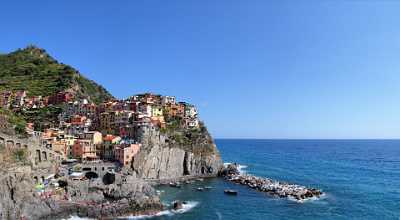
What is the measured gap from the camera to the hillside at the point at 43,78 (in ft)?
413

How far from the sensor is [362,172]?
354ft

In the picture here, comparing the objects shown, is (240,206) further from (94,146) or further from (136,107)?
(136,107)

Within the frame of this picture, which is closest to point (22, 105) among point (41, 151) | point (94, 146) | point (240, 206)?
point (94, 146)

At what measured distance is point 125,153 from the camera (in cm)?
7694

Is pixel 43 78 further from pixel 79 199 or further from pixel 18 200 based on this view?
pixel 18 200

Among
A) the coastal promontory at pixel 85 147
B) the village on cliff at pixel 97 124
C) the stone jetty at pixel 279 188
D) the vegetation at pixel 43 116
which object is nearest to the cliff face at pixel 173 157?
the coastal promontory at pixel 85 147

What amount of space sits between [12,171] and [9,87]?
3232 inches

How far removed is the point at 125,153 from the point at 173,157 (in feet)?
46.8

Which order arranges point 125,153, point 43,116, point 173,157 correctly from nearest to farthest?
point 125,153 → point 173,157 → point 43,116

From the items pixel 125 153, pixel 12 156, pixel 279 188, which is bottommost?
pixel 279 188

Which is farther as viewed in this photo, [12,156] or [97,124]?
[97,124]

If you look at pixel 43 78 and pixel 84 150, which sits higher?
pixel 43 78

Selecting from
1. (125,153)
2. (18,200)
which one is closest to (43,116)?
(125,153)

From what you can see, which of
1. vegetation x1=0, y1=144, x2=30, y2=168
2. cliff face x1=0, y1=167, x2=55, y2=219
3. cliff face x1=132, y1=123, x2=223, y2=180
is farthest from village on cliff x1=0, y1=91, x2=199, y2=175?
cliff face x1=0, y1=167, x2=55, y2=219
